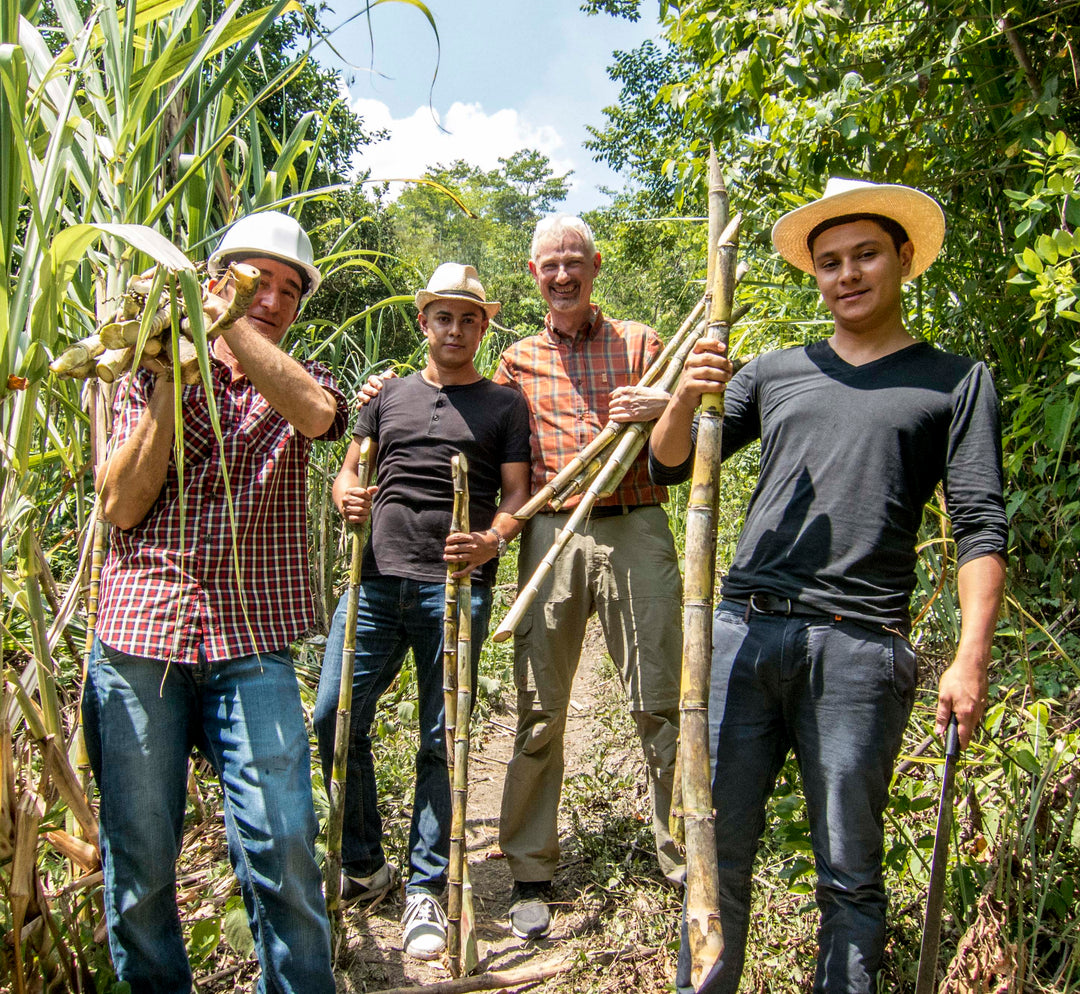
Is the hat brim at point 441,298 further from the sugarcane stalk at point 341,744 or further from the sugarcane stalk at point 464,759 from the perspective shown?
the sugarcane stalk at point 341,744

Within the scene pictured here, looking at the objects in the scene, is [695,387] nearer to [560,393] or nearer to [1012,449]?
[560,393]

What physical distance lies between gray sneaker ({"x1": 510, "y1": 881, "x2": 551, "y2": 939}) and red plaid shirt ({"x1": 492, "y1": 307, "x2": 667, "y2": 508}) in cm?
119

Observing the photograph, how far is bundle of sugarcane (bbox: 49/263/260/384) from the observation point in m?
1.20

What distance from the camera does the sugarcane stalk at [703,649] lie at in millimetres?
1602

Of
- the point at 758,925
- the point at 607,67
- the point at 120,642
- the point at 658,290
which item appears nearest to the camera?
the point at 120,642

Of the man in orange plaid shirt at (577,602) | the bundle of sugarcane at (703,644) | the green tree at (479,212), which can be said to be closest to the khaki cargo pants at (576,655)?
the man in orange plaid shirt at (577,602)

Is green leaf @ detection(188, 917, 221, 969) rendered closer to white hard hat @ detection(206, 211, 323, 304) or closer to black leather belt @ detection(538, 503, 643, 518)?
black leather belt @ detection(538, 503, 643, 518)

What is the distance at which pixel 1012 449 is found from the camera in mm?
2770

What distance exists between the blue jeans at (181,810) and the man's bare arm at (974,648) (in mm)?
1209

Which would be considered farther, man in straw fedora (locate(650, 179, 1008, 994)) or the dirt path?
the dirt path

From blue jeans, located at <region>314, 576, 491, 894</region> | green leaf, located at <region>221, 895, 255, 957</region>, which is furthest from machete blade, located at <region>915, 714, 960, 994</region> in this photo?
green leaf, located at <region>221, 895, 255, 957</region>

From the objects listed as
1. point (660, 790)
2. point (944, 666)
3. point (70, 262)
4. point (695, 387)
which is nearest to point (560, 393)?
point (695, 387)

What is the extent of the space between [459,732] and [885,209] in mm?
1610

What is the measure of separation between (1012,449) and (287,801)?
2333mm
